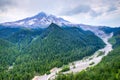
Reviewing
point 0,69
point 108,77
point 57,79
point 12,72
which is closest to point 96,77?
point 108,77

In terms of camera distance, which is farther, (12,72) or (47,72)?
(12,72)

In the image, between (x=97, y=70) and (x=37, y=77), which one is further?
(x=37, y=77)

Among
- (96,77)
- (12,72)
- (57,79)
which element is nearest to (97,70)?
(96,77)

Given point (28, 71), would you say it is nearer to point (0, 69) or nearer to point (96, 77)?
point (0, 69)

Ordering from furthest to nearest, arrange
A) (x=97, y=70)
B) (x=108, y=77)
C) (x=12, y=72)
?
(x=12, y=72), (x=97, y=70), (x=108, y=77)

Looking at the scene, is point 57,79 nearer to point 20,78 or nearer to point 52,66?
point 20,78

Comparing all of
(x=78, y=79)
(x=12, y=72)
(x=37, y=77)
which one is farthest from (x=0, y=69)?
(x=78, y=79)

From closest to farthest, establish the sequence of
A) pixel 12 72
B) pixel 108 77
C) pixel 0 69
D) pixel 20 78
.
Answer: pixel 108 77
pixel 20 78
pixel 12 72
pixel 0 69

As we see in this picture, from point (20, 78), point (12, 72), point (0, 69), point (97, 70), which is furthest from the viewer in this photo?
point (0, 69)

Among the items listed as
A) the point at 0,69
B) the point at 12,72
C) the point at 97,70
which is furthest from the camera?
the point at 0,69
